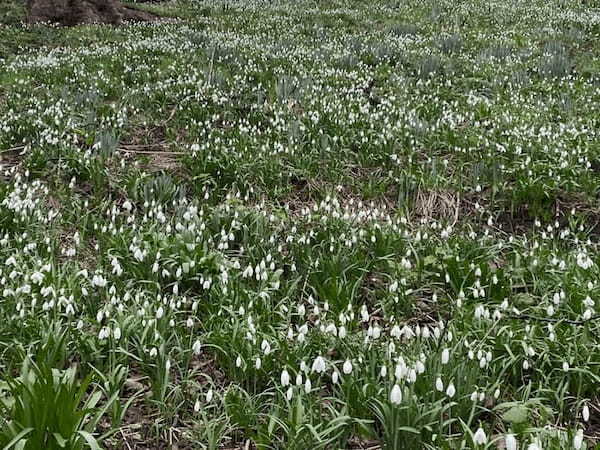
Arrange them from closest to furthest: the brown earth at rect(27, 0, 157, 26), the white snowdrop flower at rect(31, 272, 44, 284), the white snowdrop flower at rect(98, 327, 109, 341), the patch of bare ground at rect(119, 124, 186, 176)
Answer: the white snowdrop flower at rect(98, 327, 109, 341) < the white snowdrop flower at rect(31, 272, 44, 284) < the patch of bare ground at rect(119, 124, 186, 176) < the brown earth at rect(27, 0, 157, 26)

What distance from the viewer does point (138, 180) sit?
520 centimetres

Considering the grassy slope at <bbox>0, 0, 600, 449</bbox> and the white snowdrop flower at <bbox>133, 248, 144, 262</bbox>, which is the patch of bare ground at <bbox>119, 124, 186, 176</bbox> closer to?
the grassy slope at <bbox>0, 0, 600, 449</bbox>

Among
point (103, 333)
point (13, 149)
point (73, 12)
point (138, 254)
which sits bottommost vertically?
point (103, 333)

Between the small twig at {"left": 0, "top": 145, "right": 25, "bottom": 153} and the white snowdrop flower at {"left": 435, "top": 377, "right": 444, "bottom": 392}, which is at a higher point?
the small twig at {"left": 0, "top": 145, "right": 25, "bottom": 153}

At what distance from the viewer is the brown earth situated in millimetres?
13922

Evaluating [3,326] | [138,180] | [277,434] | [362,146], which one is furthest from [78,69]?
[277,434]

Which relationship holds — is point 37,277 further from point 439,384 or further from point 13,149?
point 13,149

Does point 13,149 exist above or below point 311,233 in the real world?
above

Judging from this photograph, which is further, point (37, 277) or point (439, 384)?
point (37, 277)

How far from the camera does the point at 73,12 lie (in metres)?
14.0

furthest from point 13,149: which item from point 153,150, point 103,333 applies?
point 103,333

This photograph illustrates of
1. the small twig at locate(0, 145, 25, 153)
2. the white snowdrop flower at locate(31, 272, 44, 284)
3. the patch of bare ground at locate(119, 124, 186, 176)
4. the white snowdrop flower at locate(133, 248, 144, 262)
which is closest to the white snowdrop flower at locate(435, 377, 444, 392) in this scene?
the white snowdrop flower at locate(133, 248, 144, 262)

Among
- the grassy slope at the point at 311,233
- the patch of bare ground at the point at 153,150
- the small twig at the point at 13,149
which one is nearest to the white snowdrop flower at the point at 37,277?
the grassy slope at the point at 311,233

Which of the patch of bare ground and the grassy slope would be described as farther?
the patch of bare ground
